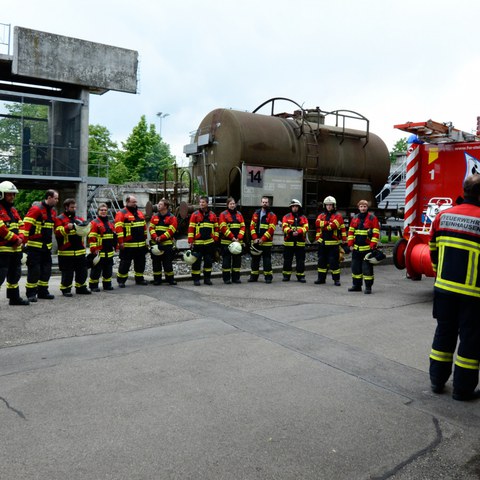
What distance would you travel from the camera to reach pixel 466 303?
4.26m

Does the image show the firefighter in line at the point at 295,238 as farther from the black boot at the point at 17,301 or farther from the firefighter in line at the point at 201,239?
the black boot at the point at 17,301

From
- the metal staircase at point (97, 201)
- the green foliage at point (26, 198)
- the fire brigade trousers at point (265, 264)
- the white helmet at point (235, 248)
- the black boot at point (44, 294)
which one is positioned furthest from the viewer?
the green foliage at point (26, 198)

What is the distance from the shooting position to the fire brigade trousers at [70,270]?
28.1 feet

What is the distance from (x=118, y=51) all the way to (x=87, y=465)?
17959 mm

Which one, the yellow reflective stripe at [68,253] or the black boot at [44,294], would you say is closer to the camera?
the black boot at [44,294]

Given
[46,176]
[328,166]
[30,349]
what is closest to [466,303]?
[30,349]

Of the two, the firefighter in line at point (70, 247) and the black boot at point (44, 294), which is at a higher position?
the firefighter in line at point (70, 247)

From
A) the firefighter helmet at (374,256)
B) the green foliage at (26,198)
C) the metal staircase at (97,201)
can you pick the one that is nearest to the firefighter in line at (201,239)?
the firefighter helmet at (374,256)

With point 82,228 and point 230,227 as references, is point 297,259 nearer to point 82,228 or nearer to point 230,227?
point 230,227

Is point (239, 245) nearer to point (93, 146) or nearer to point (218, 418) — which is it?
point (218, 418)

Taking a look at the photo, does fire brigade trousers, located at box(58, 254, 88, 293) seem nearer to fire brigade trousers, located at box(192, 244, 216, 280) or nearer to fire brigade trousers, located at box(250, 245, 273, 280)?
fire brigade trousers, located at box(192, 244, 216, 280)

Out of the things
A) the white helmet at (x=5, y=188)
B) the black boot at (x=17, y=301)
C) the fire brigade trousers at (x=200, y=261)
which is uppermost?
the white helmet at (x=5, y=188)

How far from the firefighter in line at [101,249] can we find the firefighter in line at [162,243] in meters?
0.89

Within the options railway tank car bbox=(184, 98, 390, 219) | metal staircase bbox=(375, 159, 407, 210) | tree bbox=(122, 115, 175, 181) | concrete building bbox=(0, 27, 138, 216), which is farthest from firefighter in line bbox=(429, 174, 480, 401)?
tree bbox=(122, 115, 175, 181)
